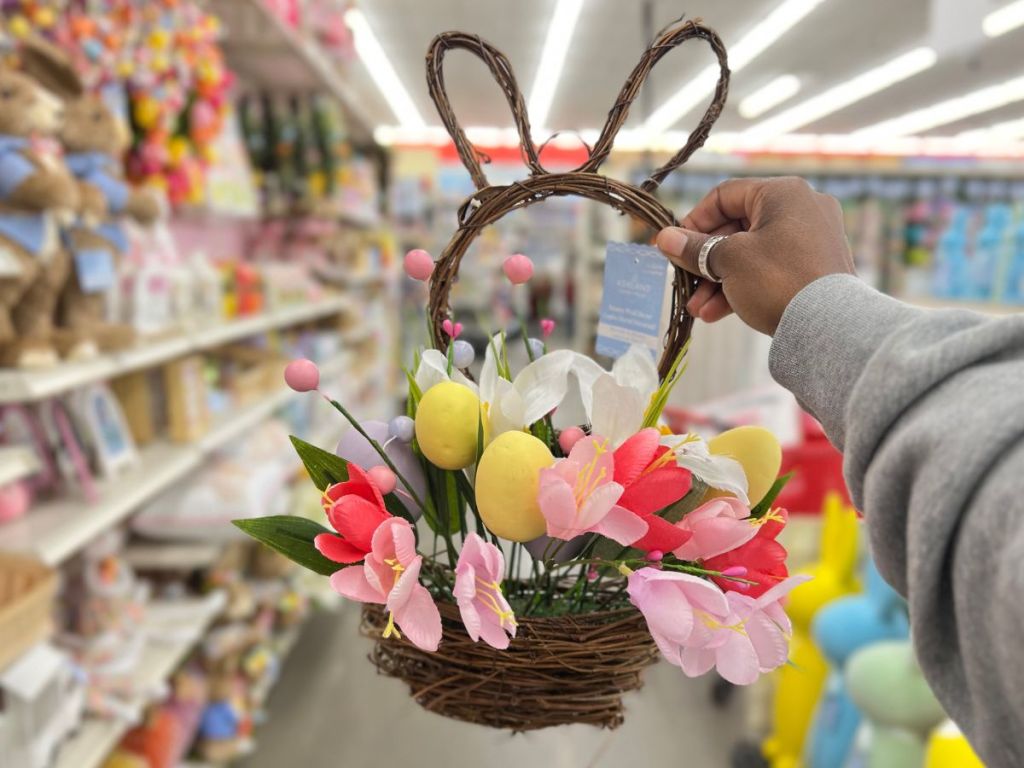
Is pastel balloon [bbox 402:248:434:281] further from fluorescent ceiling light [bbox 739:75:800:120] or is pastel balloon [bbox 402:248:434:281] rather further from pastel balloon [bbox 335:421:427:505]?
fluorescent ceiling light [bbox 739:75:800:120]

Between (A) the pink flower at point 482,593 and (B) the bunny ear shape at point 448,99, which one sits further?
(B) the bunny ear shape at point 448,99

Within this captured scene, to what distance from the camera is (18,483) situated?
149cm

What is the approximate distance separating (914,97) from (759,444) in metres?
10.8

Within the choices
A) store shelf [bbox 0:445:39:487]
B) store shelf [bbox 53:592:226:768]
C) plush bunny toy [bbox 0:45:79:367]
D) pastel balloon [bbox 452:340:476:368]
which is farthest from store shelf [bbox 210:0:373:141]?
pastel balloon [bbox 452:340:476:368]

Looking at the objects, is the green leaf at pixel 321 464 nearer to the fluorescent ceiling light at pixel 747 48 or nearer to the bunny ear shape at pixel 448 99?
the bunny ear shape at pixel 448 99

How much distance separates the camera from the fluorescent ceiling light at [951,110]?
30.2 feet

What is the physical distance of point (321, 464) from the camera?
2.02 feet

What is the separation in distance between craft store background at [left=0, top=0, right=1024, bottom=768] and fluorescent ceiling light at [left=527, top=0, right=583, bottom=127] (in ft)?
6.89

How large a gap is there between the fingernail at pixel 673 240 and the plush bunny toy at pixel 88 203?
1.27 meters

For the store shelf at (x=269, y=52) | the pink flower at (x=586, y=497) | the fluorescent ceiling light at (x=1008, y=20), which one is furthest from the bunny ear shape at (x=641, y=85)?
the fluorescent ceiling light at (x=1008, y=20)

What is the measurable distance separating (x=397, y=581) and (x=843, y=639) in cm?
157

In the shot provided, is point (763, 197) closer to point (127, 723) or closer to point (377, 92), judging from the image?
point (127, 723)

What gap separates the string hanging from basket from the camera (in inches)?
25.5

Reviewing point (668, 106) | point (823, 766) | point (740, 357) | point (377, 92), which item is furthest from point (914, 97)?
point (823, 766)
